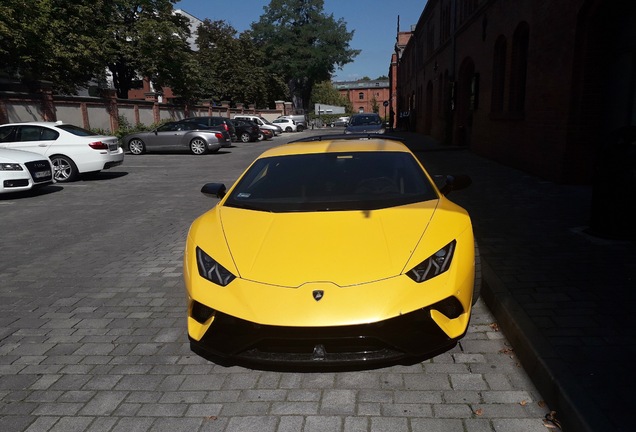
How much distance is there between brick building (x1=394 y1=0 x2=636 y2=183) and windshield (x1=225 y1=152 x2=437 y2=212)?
2674 mm

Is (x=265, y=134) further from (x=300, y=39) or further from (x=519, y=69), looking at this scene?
(x=300, y=39)

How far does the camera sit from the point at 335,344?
2.77 metres

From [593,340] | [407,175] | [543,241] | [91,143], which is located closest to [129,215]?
[91,143]

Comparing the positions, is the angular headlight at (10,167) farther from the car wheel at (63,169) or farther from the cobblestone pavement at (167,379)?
the cobblestone pavement at (167,379)

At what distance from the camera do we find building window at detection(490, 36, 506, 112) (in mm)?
14898

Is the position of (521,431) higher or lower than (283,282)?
lower

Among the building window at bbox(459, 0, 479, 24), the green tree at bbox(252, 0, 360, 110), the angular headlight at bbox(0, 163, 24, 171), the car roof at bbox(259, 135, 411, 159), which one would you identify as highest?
the green tree at bbox(252, 0, 360, 110)

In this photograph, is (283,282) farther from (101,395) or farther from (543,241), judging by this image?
(543,241)

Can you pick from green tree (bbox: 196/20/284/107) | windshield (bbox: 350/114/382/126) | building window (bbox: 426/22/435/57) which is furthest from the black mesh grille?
green tree (bbox: 196/20/284/107)

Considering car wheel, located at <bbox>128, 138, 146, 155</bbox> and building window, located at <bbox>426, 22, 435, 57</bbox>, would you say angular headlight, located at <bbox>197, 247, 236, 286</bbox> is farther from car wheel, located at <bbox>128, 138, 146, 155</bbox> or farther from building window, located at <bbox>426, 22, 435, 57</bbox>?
building window, located at <bbox>426, 22, 435, 57</bbox>

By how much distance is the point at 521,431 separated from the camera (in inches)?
101

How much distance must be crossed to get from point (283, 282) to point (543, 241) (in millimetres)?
4035

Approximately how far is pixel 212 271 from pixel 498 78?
558 inches

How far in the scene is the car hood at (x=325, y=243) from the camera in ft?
9.69
